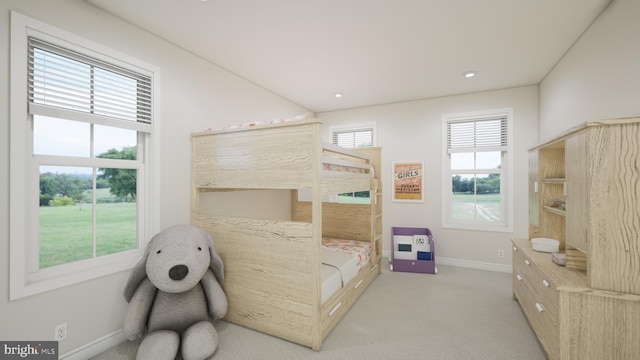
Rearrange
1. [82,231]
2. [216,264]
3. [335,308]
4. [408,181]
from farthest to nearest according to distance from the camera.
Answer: [408,181] < [335,308] < [216,264] < [82,231]

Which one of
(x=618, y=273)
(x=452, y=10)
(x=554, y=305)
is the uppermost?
(x=452, y=10)

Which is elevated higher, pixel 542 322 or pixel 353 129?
pixel 353 129

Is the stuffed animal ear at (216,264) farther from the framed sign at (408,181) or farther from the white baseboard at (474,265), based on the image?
the white baseboard at (474,265)

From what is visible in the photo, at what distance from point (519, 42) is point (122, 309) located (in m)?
4.07

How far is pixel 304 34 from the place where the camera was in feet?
7.43

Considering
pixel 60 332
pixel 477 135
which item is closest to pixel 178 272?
pixel 60 332

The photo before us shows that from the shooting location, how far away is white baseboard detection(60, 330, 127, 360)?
1773 millimetres

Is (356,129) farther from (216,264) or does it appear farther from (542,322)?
(542,322)

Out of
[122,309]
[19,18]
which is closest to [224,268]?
[122,309]

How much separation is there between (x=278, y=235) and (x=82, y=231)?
144cm

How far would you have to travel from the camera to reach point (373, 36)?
2291mm

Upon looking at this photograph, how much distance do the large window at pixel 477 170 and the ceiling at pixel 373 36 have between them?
0.59 metres

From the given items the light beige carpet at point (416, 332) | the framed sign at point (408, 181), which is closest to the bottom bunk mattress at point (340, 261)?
the light beige carpet at point (416, 332)

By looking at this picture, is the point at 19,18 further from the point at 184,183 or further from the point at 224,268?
the point at 224,268
